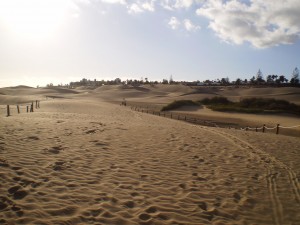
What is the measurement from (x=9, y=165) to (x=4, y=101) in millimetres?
72498

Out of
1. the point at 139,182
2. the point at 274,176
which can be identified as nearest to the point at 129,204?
the point at 139,182

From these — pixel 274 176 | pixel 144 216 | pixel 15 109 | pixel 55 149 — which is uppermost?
pixel 55 149

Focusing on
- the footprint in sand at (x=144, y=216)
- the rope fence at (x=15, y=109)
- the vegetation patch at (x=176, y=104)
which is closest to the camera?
the footprint in sand at (x=144, y=216)

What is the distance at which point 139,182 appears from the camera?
762 cm

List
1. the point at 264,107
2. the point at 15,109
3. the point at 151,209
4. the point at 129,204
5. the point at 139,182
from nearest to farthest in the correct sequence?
the point at 151,209, the point at 129,204, the point at 139,182, the point at 15,109, the point at 264,107

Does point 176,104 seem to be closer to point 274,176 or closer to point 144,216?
point 274,176

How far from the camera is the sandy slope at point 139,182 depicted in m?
5.86

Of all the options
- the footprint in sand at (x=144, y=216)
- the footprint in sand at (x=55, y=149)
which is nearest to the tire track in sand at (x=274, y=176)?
the footprint in sand at (x=144, y=216)

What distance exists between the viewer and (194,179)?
27.1ft

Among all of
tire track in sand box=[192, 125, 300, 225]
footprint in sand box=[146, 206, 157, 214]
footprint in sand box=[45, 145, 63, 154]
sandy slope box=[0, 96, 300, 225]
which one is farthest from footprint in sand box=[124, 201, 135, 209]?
footprint in sand box=[45, 145, 63, 154]

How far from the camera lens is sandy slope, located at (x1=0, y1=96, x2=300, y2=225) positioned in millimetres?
5855

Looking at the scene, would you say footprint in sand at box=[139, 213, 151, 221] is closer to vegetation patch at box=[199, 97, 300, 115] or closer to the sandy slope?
the sandy slope

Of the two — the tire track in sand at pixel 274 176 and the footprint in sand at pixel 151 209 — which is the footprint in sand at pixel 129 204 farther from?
the tire track in sand at pixel 274 176

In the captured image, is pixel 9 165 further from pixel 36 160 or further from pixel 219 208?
pixel 219 208
